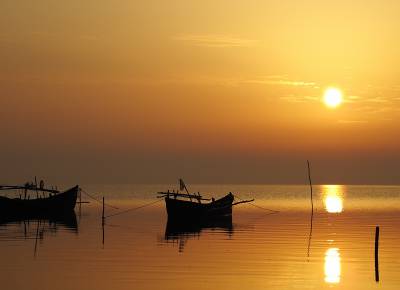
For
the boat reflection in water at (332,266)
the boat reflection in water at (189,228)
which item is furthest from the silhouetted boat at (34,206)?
the boat reflection in water at (332,266)

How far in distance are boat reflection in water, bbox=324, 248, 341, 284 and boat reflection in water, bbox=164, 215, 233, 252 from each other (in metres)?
9.34

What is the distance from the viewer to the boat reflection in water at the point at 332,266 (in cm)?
3393

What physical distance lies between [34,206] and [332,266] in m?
51.0

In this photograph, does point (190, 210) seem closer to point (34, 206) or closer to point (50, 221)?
point (50, 221)

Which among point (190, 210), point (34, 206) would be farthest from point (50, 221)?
point (190, 210)

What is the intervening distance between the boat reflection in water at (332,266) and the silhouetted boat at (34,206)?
4173 centimetres

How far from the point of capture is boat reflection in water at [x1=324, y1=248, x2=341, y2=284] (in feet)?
111

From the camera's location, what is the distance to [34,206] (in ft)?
270

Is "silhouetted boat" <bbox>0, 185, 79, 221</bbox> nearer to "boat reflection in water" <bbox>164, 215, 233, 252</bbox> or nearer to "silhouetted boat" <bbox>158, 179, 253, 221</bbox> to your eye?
"silhouetted boat" <bbox>158, 179, 253, 221</bbox>

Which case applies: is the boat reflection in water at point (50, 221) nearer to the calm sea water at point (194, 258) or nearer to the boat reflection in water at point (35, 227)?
the boat reflection in water at point (35, 227)

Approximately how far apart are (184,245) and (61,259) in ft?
37.6

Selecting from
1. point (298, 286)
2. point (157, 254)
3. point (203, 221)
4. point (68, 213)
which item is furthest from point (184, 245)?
point (68, 213)

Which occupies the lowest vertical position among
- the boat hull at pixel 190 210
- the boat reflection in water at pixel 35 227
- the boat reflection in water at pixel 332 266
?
the boat reflection in water at pixel 332 266

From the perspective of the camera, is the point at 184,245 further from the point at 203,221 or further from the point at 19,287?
the point at 203,221
